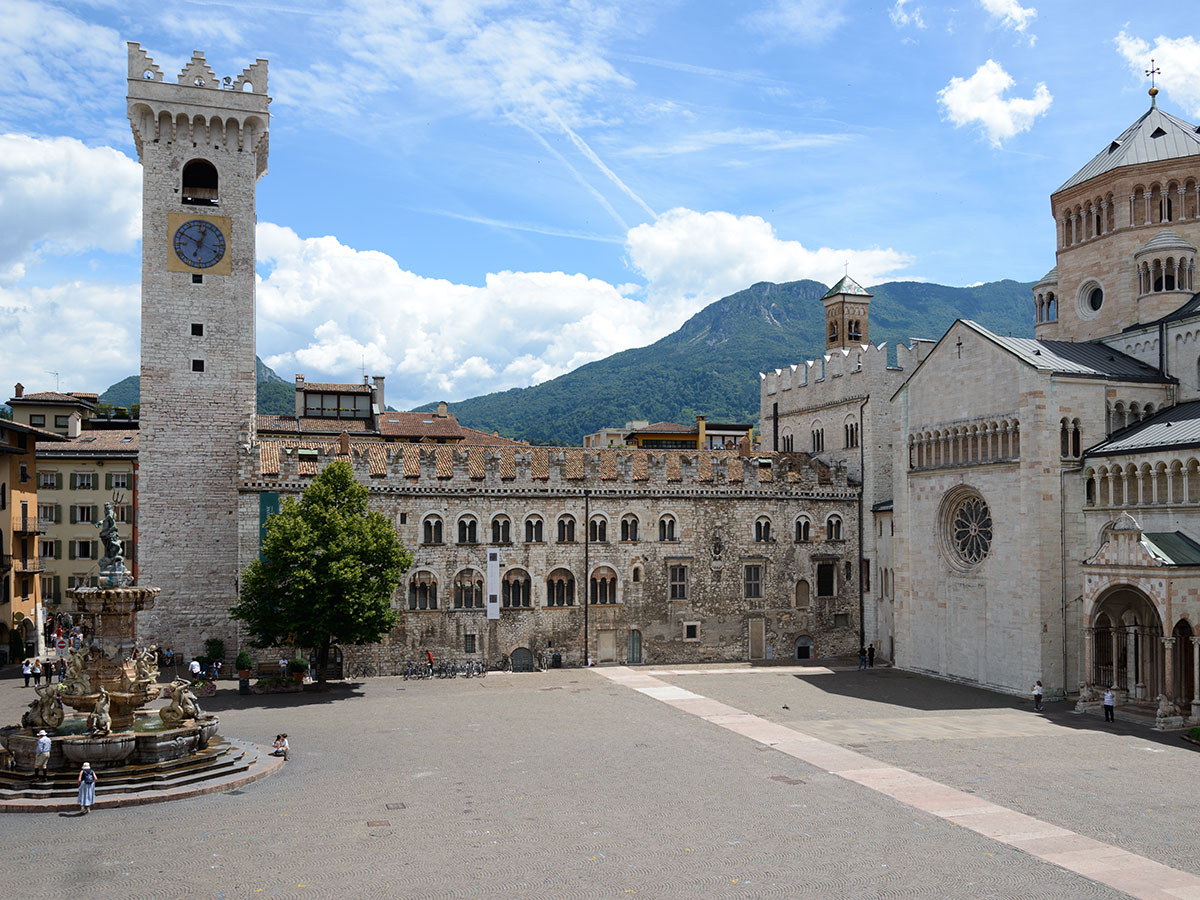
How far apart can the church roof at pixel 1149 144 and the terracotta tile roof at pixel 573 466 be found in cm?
3228

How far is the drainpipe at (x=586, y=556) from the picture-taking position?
185ft

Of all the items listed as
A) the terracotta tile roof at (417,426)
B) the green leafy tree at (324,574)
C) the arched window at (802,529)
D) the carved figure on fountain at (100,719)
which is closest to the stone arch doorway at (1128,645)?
the arched window at (802,529)

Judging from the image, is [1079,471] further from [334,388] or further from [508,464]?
[334,388]

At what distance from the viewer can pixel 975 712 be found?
41.3 metres

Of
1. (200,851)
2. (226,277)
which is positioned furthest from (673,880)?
(226,277)

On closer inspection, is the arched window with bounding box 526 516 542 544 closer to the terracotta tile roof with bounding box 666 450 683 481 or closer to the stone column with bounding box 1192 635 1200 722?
the terracotta tile roof with bounding box 666 450 683 481

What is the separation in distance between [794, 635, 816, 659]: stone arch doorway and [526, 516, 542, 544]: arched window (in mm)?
17750

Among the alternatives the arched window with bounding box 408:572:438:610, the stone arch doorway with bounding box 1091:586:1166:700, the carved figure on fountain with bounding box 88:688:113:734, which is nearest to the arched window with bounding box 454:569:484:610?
the arched window with bounding box 408:572:438:610

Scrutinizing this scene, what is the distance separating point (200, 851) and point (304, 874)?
129 inches

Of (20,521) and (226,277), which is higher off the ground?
(226,277)

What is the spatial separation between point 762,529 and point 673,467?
6.86m

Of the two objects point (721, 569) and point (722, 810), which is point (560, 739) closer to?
point (722, 810)

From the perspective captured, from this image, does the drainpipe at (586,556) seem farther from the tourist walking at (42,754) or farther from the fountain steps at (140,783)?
the tourist walking at (42,754)

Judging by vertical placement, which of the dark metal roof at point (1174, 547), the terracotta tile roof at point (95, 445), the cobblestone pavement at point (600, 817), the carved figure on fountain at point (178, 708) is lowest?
the cobblestone pavement at point (600, 817)
